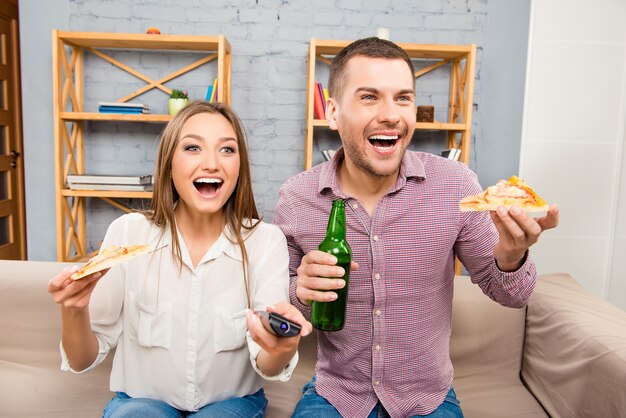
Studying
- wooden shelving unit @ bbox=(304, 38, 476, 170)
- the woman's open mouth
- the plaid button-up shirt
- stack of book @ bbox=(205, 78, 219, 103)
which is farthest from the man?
stack of book @ bbox=(205, 78, 219, 103)

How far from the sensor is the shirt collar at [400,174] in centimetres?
142

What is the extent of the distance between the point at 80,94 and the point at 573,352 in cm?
311

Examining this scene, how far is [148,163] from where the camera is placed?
11.4 feet

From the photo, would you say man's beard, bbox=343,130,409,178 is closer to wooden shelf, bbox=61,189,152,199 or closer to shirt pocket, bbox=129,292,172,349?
shirt pocket, bbox=129,292,172,349

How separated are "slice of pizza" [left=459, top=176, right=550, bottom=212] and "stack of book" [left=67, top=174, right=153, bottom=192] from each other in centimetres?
243

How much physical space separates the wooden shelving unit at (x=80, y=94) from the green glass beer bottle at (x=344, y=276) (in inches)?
81.5

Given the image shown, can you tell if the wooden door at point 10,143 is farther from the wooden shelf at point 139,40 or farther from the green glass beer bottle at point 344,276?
the green glass beer bottle at point 344,276

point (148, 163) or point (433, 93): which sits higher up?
point (433, 93)

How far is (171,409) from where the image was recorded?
1314 millimetres

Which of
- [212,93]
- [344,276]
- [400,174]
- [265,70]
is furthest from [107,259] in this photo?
[265,70]

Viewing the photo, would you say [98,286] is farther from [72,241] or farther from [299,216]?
[72,241]

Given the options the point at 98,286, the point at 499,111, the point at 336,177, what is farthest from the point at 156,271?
the point at 499,111

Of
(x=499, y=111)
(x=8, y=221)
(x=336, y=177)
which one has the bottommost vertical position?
(x=8, y=221)

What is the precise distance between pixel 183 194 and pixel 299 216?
12.4 inches
